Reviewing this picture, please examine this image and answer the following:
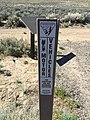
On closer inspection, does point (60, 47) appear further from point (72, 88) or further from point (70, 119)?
point (70, 119)

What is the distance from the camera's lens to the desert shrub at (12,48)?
45.3ft

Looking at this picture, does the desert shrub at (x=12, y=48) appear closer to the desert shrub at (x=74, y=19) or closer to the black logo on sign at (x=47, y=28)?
the black logo on sign at (x=47, y=28)

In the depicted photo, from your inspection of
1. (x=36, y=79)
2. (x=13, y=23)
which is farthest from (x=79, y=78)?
(x=13, y=23)

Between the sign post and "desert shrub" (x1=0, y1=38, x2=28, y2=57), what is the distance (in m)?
9.12

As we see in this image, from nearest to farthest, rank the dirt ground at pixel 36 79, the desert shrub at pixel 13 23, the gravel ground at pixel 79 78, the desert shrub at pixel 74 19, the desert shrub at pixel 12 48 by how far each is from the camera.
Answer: the gravel ground at pixel 79 78 < the dirt ground at pixel 36 79 < the desert shrub at pixel 12 48 < the desert shrub at pixel 13 23 < the desert shrub at pixel 74 19

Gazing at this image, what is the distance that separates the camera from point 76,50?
15578mm

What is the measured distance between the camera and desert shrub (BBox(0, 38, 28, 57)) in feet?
45.3

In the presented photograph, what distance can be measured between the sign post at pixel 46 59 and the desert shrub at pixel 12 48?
29.9 feet

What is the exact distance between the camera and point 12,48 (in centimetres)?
1387

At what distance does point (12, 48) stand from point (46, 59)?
9574mm

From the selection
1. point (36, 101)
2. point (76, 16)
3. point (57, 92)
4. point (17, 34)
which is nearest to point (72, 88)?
point (57, 92)

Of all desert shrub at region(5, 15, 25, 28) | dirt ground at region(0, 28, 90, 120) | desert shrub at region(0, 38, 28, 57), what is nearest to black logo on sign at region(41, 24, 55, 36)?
dirt ground at region(0, 28, 90, 120)

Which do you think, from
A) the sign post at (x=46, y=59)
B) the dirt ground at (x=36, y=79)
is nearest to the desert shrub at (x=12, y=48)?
the dirt ground at (x=36, y=79)

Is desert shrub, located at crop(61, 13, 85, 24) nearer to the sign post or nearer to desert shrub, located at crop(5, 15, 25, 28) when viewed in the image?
desert shrub, located at crop(5, 15, 25, 28)
